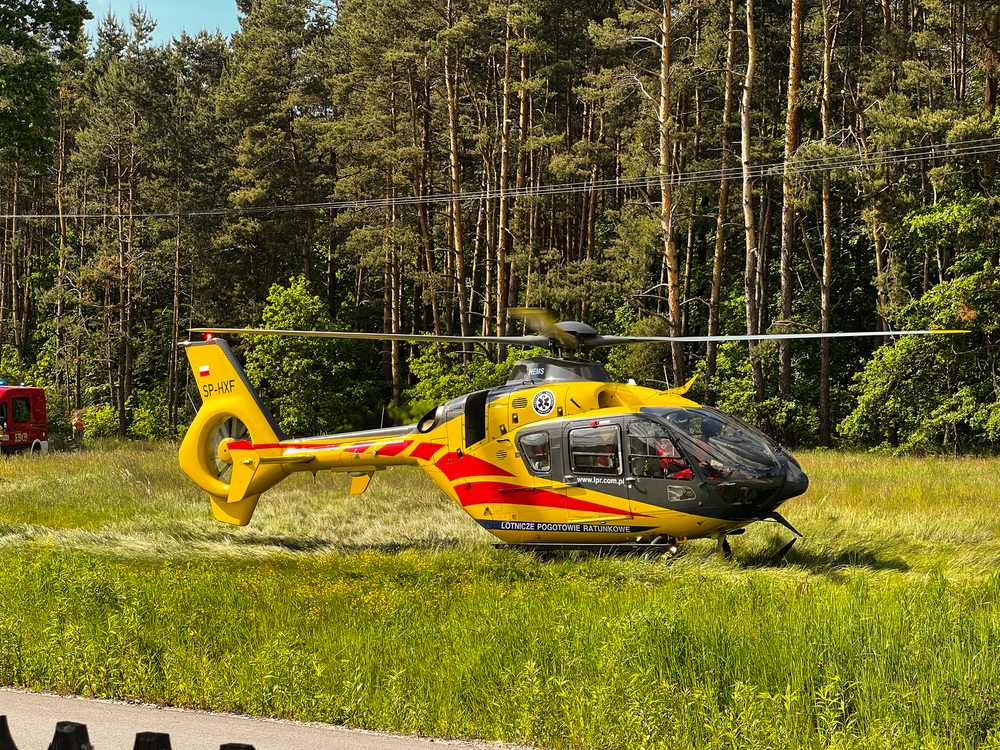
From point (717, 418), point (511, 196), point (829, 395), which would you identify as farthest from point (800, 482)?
point (511, 196)

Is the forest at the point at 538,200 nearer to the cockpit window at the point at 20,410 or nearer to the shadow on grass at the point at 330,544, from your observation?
the cockpit window at the point at 20,410

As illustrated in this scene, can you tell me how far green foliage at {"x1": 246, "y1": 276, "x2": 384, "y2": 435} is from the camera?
36.4 m

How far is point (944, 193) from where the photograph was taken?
25859mm

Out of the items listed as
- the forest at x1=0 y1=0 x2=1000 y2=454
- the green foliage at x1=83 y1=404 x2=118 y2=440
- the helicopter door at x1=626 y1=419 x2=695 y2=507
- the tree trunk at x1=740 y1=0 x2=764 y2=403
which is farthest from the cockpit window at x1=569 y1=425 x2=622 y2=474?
the green foliage at x1=83 y1=404 x2=118 y2=440

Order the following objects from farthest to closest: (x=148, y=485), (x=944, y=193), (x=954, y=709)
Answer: (x=944, y=193)
(x=148, y=485)
(x=954, y=709)

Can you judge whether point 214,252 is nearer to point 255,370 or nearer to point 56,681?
point 255,370

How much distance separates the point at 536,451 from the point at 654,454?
1684mm

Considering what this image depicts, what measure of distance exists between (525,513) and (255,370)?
88.7 ft

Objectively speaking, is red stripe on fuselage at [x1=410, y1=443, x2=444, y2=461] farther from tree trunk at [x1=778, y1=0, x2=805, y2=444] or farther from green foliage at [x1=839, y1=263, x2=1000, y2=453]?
green foliage at [x1=839, y1=263, x2=1000, y2=453]

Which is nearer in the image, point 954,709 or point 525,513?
point 954,709

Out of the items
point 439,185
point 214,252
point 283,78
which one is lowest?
point 214,252

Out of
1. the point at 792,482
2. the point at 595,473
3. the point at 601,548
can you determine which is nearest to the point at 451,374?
the point at 601,548

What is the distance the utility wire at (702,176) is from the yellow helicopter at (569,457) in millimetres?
15321

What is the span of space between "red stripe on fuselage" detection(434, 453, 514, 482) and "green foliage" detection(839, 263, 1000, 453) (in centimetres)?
1624
